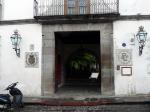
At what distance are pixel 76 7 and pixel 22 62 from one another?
365 cm

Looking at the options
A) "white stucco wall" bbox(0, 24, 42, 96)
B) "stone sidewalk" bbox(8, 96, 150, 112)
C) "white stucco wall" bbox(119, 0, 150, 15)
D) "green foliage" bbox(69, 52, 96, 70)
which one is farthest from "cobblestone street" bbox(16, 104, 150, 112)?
"green foliage" bbox(69, 52, 96, 70)

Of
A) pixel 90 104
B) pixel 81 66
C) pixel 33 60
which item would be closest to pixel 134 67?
pixel 90 104

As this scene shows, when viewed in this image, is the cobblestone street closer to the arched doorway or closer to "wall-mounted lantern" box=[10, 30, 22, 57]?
"wall-mounted lantern" box=[10, 30, 22, 57]

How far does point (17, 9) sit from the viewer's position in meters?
17.8

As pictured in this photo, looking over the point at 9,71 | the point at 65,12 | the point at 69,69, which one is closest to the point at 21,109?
the point at 9,71

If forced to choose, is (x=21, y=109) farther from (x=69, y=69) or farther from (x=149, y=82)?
(x=69, y=69)

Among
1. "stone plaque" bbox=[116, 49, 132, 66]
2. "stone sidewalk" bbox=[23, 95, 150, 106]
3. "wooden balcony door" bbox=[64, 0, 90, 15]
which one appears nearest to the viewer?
"stone sidewalk" bbox=[23, 95, 150, 106]

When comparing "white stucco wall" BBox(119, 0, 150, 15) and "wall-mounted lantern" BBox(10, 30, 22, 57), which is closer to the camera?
"white stucco wall" BBox(119, 0, 150, 15)

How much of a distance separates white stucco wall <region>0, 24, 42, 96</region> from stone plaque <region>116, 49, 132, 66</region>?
3708 mm

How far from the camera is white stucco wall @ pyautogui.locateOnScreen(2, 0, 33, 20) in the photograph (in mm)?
17641

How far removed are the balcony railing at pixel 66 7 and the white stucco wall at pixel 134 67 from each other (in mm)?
1261

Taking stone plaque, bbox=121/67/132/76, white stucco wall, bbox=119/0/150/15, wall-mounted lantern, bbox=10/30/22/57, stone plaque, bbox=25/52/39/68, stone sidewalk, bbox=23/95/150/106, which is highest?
white stucco wall, bbox=119/0/150/15

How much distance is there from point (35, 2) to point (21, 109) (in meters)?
5.71

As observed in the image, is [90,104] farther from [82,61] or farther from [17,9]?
[82,61]
